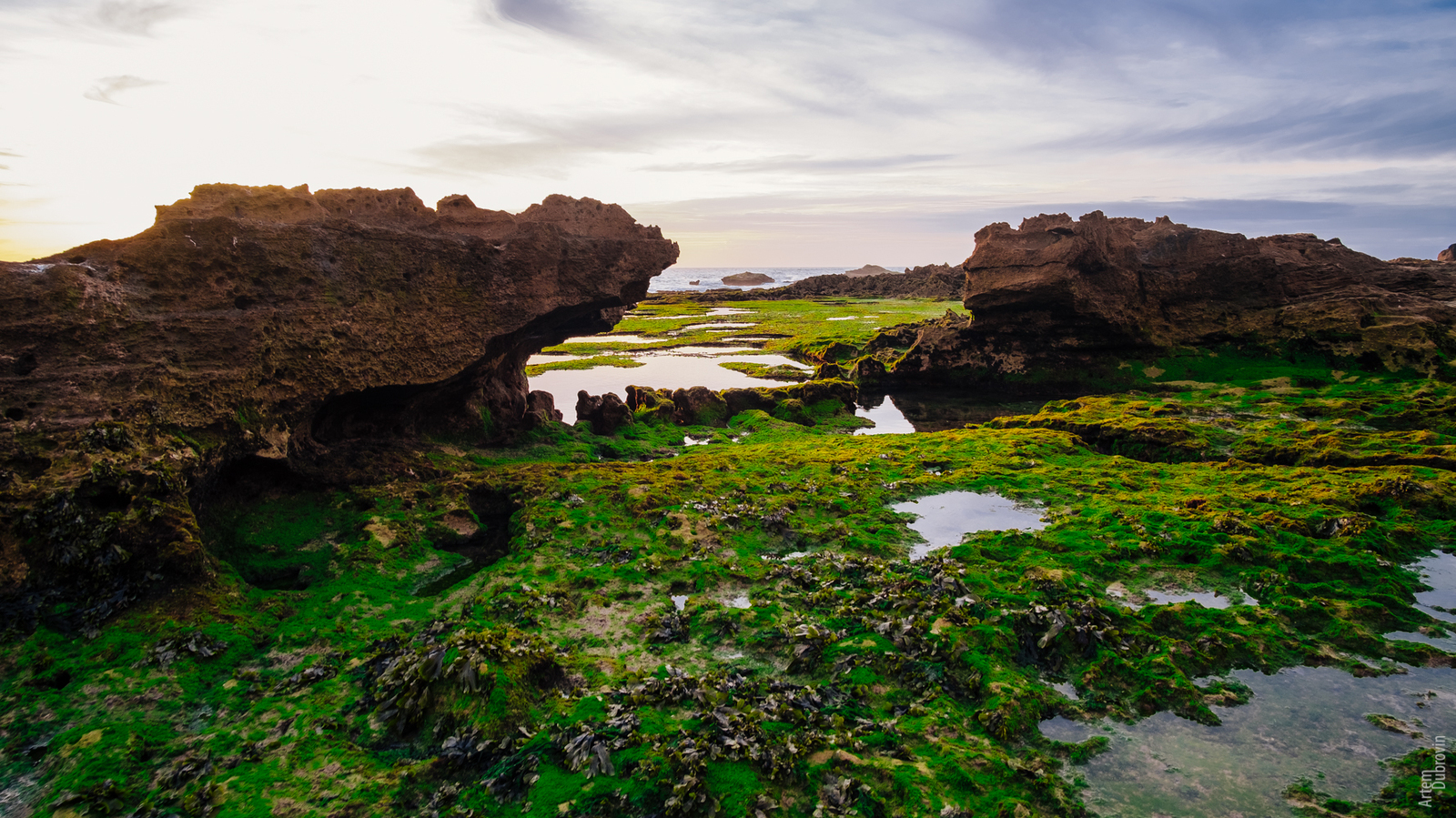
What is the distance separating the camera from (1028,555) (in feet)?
40.9

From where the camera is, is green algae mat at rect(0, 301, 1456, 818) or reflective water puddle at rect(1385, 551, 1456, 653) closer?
green algae mat at rect(0, 301, 1456, 818)

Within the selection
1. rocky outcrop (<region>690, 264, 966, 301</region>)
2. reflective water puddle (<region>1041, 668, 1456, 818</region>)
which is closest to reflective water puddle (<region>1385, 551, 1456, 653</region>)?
reflective water puddle (<region>1041, 668, 1456, 818</region>)

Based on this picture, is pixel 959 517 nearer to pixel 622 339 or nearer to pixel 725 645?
pixel 725 645

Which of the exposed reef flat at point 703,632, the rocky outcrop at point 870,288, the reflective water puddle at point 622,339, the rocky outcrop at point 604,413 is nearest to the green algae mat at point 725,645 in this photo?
the exposed reef flat at point 703,632

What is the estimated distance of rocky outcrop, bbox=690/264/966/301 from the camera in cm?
10444

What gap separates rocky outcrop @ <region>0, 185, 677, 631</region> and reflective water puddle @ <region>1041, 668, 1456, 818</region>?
14.1 meters

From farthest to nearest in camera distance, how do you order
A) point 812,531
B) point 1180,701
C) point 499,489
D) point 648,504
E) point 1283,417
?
1. point 1283,417
2. point 499,489
3. point 648,504
4. point 812,531
5. point 1180,701

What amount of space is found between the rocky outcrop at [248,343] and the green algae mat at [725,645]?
53.8 inches

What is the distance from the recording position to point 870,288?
117250 millimetres

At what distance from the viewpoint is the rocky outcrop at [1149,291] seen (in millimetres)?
28734

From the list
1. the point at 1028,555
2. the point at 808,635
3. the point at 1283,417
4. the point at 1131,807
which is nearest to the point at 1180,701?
the point at 1131,807

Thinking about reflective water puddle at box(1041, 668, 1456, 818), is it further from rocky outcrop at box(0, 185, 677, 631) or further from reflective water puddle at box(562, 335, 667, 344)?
reflective water puddle at box(562, 335, 667, 344)

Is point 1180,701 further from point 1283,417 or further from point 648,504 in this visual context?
point 1283,417

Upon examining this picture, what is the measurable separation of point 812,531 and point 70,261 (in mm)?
15647
